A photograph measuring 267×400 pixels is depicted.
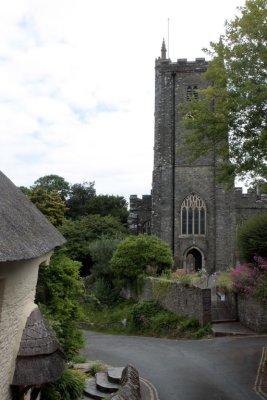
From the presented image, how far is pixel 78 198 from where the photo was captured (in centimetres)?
6425

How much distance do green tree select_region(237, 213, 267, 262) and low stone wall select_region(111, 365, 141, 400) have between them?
8912 millimetres

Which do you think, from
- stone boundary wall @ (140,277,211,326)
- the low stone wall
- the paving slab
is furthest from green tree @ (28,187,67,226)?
the low stone wall

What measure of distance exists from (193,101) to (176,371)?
9.23m

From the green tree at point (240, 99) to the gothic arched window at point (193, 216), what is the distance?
25513 mm

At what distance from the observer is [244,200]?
42219 mm

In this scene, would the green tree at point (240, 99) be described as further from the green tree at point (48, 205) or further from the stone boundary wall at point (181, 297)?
the green tree at point (48, 205)

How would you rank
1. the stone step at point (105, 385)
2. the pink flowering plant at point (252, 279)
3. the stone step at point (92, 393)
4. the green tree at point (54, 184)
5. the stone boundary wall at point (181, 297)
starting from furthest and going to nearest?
1. the green tree at point (54, 184)
2. the stone boundary wall at point (181, 297)
3. the pink flowering plant at point (252, 279)
4. the stone step at point (105, 385)
5. the stone step at point (92, 393)

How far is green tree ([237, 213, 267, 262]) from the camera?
61.9ft

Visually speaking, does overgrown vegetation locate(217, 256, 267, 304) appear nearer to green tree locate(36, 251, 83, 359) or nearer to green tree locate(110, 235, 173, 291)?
green tree locate(36, 251, 83, 359)

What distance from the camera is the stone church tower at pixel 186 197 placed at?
39.8 m

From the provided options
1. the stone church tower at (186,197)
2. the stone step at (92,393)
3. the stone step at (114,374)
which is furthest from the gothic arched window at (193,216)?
the stone step at (92,393)

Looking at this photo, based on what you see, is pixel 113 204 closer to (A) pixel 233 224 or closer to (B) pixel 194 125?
(A) pixel 233 224

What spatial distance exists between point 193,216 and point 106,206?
62.6 ft

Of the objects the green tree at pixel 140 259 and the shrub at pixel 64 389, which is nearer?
the shrub at pixel 64 389
